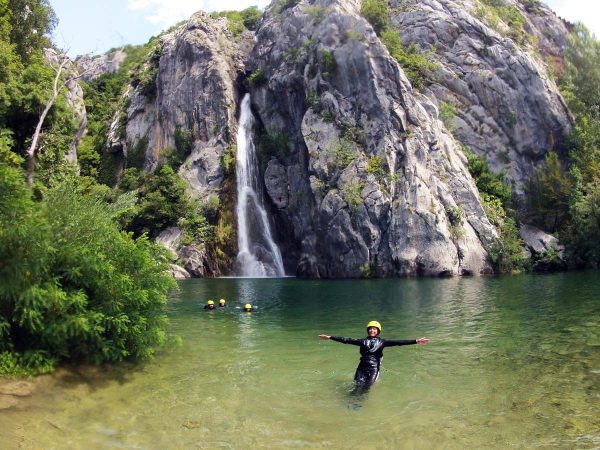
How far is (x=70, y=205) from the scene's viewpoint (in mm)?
11070

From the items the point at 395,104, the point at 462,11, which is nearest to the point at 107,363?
the point at 395,104

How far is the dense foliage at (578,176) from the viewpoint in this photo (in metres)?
44.4

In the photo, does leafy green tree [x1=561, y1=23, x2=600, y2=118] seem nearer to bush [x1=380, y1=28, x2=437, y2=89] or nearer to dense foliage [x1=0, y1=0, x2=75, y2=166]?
bush [x1=380, y1=28, x2=437, y2=89]

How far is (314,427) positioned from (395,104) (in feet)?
142

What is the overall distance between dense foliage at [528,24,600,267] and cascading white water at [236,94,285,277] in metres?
26.8

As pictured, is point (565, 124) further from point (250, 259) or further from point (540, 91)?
point (250, 259)

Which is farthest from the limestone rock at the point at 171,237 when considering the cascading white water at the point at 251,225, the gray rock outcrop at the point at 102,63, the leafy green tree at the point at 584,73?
the gray rock outcrop at the point at 102,63

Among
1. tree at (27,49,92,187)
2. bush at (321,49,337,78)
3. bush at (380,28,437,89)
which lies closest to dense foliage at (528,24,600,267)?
bush at (380,28,437,89)

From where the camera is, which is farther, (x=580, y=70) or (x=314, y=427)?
(x=580, y=70)

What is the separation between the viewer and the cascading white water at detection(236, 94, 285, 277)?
4809cm

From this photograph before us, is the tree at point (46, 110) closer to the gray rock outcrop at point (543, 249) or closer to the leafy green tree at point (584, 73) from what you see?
the gray rock outcrop at point (543, 249)

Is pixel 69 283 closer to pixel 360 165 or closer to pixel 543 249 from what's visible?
pixel 360 165

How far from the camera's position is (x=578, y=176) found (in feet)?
155

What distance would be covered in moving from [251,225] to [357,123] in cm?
1464
